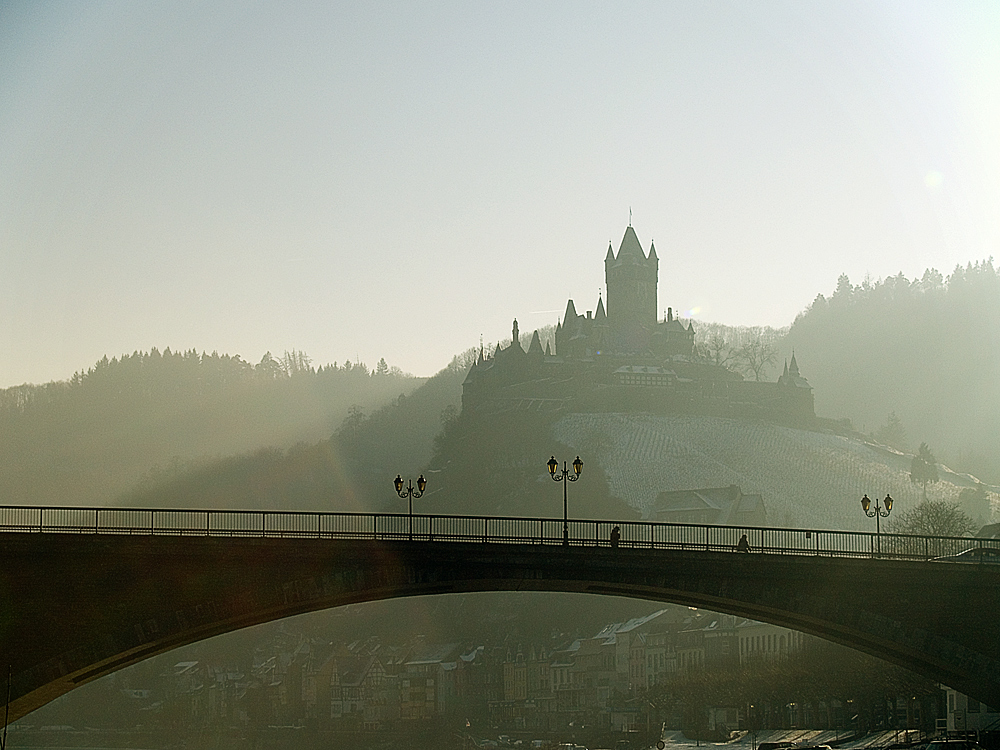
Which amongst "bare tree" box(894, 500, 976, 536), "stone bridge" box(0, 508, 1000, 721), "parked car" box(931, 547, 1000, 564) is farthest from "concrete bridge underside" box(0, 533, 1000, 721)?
"bare tree" box(894, 500, 976, 536)

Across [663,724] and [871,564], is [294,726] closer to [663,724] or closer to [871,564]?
[663,724]

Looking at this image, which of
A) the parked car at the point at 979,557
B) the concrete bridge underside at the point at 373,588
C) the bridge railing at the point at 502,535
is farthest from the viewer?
the parked car at the point at 979,557

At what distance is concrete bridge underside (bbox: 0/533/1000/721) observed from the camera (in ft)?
155

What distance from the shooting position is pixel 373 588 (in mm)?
49844

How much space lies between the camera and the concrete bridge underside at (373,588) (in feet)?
155

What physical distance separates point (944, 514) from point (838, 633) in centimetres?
9945

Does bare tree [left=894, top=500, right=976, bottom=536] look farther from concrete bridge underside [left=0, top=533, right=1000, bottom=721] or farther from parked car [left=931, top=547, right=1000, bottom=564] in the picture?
concrete bridge underside [left=0, top=533, right=1000, bottom=721]

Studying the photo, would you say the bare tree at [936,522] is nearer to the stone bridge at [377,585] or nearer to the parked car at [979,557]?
the parked car at [979,557]

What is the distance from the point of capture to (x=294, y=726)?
159625 mm

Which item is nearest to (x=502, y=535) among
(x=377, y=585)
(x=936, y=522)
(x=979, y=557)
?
(x=979, y=557)

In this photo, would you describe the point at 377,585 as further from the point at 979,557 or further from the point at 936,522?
the point at 936,522

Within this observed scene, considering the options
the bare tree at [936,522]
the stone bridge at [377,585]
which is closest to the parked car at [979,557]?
the stone bridge at [377,585]

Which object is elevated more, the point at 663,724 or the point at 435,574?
the point at 435,574

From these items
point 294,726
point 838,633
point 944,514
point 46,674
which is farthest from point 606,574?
point 294,726
